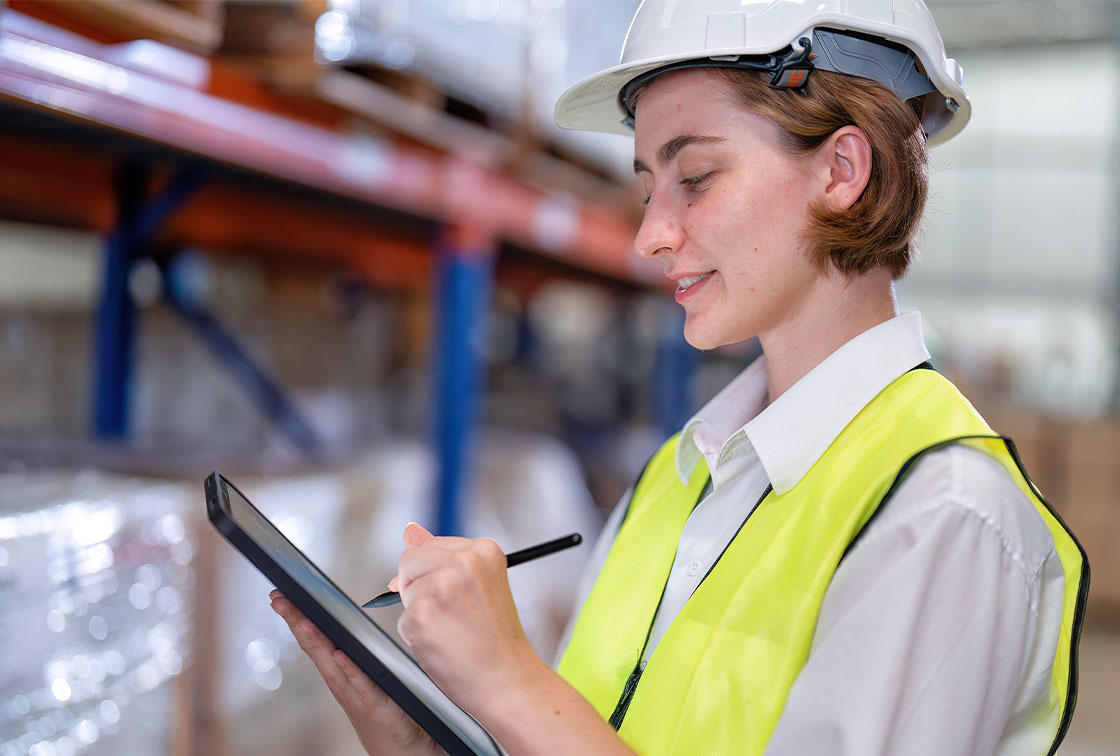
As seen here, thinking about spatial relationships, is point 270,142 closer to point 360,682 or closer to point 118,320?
point 360,682

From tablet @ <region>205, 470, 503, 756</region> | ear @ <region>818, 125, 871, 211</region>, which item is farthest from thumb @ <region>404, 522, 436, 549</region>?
ear @ <region>818, 125, 871, 211</region>

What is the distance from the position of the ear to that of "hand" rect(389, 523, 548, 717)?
1.92 ft

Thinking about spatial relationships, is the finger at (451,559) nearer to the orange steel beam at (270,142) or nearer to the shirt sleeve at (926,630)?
the shirt sleeve at (926,630)

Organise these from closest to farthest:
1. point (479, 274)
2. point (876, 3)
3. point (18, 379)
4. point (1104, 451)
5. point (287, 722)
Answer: point (876, 3), point (287, 722), point (479, 274), point (18, 379), point (1104, 451)

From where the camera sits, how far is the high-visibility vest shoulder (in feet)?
3.06

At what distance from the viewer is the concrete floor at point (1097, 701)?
436cm

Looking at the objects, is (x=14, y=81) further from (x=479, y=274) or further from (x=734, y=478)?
(x=479, y=274)

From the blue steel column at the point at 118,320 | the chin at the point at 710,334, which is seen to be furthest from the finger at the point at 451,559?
the blue steel column at the point at 118,320

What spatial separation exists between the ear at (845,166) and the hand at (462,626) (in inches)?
23.1

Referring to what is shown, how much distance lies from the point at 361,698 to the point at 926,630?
2.07 ft

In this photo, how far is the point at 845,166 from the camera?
1.12m

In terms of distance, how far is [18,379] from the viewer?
4242 mm

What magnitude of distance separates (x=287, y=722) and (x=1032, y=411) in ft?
21.9

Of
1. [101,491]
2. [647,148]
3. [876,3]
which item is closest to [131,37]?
[101,491]
